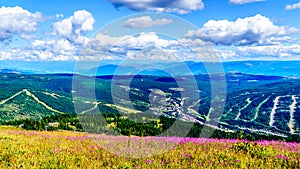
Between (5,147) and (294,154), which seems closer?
(294,154)

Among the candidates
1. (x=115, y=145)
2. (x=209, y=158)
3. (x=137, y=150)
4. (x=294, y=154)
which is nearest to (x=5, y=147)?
(x=115, y=145)

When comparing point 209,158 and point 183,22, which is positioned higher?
point 183,22

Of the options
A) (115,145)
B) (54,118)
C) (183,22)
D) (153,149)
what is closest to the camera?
(153,149)

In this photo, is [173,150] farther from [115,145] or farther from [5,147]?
[5,147]

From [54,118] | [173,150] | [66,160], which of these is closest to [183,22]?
[173,150]

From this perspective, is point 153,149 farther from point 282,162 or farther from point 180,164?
point 282,162

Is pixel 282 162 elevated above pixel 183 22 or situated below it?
below

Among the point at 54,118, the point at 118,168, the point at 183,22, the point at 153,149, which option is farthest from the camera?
the point at 54,118

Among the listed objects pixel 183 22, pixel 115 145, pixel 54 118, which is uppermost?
pixel 183 22

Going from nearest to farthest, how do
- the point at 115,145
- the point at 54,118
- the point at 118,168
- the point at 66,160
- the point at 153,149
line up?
1. the point at 118,168
2. the point at 66,160
3. the point at 153,149
4. the point at 115,145
5. the point at 54,118
